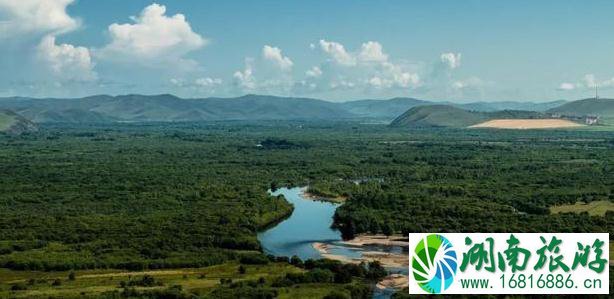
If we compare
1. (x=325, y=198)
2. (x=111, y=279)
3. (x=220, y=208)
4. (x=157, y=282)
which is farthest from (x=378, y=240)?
(x=325, y=198)

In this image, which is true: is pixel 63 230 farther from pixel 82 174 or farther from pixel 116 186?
pixel 82 174

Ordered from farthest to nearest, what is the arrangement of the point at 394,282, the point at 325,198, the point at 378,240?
the point at 325,198, the point at 378,240, the point at 394,282

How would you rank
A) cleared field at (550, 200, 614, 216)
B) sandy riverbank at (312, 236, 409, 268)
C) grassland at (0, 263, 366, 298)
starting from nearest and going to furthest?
1. grassland at (0, 263, 366, 298)
2. sandy riverbank at (312, 236, 409, 268)
3. cleared field at (550, 200, 614, 216)

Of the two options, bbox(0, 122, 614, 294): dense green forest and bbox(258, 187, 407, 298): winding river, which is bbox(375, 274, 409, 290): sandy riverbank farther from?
bbox(0, 122, 614, 294): dense green forest

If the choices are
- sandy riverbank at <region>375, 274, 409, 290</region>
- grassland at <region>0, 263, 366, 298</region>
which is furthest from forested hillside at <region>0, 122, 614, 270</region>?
sandy riverbank at <region>375, 274, 409, 290</region>

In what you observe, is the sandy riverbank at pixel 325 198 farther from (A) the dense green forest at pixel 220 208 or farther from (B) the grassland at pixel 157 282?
(B) the grassland at pixel 157 282

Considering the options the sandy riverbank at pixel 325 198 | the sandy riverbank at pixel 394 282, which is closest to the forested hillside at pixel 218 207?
the sandy riverbank at pixel 325 198

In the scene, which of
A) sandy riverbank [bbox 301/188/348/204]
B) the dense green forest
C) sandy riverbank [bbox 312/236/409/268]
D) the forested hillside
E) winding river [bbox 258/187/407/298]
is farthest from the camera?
sandy riverbank [bbox 301/188/348/204]

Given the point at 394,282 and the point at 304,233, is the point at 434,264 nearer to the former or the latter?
the point at 394,282
